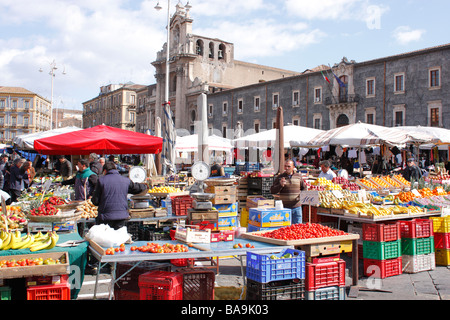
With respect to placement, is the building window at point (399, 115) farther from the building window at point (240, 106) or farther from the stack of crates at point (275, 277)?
the stack of crates at point (275, 277)

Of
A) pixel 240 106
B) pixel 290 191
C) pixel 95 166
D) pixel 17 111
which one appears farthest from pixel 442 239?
pixel 17 111

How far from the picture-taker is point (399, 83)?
3019 centimetres

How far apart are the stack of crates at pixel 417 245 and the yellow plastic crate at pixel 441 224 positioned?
357 millimetres

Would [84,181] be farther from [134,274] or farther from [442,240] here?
[442,240]

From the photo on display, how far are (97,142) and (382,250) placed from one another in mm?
5587

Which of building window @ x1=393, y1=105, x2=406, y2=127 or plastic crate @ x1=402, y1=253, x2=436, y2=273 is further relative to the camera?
building window @ x1=393, y1=105, x2=406, y2=127

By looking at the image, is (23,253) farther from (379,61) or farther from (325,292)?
(379,61)

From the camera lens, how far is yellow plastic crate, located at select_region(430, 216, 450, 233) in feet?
23.6

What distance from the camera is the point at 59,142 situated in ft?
25.6

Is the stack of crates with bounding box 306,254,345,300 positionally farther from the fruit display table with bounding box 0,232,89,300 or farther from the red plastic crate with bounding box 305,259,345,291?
the fruit display table with bounding box 0,232,89,300

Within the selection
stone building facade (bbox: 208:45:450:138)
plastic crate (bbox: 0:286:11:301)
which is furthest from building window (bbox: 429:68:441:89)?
plastic crate (bbox: 0:286:11:301)

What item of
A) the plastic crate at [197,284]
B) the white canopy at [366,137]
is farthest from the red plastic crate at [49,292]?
the white canopy at [366,137]

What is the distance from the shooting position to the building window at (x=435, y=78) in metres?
27.8

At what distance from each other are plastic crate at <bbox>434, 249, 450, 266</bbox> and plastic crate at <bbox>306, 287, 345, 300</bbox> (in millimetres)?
3476
